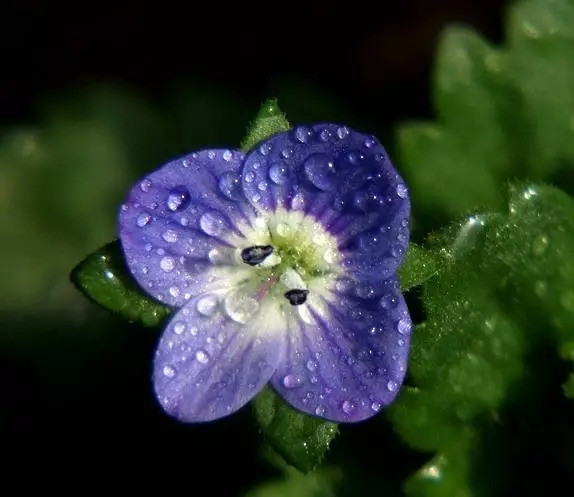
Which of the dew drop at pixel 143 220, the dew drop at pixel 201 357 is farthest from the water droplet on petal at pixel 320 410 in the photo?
the dew drop at pixel 143 220

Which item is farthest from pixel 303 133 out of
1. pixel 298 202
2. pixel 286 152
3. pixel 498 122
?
pixel 498 122

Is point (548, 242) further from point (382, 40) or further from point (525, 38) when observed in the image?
point (382, 40)

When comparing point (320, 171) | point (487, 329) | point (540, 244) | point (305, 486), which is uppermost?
point (320, 171)

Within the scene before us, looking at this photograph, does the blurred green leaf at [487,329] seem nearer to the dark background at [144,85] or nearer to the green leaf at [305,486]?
the green leaf at [305,486]

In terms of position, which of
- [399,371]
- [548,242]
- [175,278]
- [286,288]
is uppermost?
[175,278]

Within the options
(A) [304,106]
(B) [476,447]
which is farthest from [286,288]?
(A) [304,106]

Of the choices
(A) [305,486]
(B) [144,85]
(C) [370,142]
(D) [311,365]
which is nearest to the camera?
(C) [370,142]

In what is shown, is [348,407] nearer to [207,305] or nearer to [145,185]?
[207,305]
